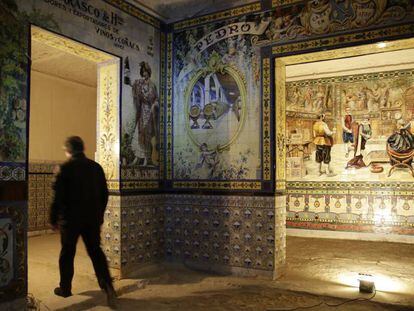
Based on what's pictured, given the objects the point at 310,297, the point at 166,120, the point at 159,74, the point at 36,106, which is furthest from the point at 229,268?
the point at 36,106

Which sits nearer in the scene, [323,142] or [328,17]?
[328,17]

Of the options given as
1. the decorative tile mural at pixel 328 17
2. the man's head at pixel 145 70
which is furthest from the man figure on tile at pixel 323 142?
the man's head at pixel 145 70

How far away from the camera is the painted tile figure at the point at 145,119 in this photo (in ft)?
19.6

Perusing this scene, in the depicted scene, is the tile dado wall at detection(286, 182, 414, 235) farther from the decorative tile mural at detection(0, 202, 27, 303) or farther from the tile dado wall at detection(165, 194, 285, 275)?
the decorative tile mural at detection(0, 202, 27, 303)

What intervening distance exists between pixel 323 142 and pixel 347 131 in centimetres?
58

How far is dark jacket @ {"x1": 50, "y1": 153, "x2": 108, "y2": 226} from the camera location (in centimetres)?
411

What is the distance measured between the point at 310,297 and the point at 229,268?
55.2 inches

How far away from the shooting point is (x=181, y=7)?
6.28 meters

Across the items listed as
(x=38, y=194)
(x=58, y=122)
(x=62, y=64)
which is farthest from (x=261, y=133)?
(x=58, y=122)

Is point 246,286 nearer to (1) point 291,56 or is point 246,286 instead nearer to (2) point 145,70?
(1) point 291,56

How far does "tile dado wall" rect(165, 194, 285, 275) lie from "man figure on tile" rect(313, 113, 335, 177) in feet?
13.2

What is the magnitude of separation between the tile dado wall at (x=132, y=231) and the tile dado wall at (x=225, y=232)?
0.23m

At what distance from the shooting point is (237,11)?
5992 millimetres

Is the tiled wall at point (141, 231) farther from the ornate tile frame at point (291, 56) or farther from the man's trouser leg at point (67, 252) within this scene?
the ornate tile frame at point (291, 56)
